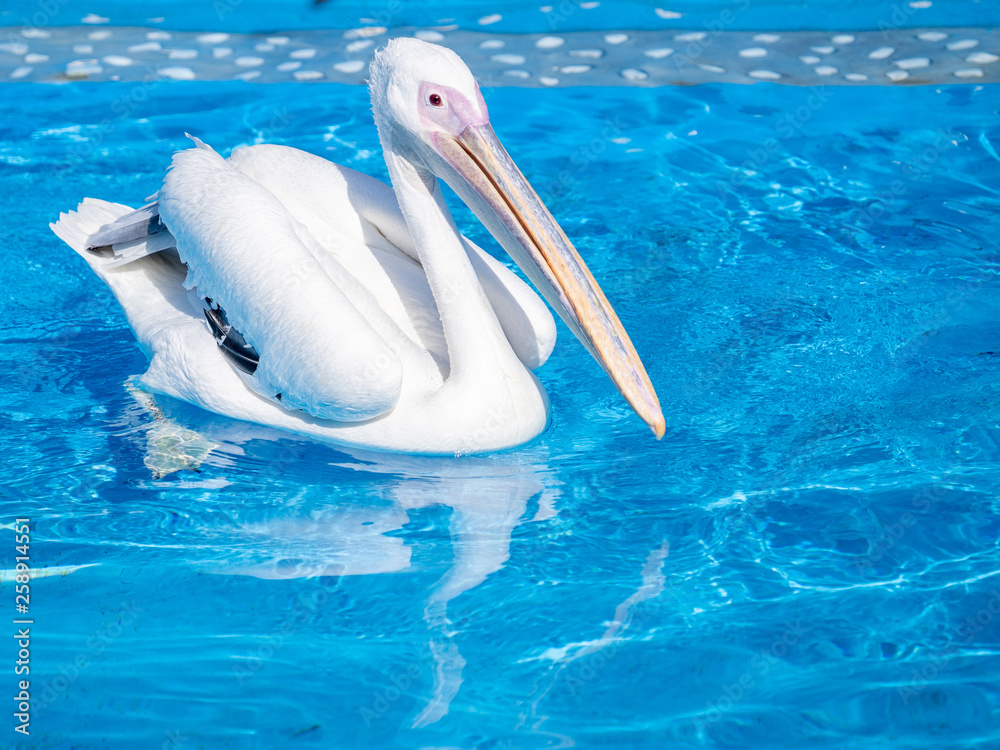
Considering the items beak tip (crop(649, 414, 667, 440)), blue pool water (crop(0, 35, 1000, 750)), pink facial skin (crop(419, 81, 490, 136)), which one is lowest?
blue pool water (crop(0, 35, 1000, 750))

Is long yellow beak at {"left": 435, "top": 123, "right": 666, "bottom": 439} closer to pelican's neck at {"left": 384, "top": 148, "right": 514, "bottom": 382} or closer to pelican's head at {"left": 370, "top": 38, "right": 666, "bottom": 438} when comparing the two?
pelican's head at {"left": 370, "top": 38, "right": 666, "bottom": 438}

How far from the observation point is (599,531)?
296 cm

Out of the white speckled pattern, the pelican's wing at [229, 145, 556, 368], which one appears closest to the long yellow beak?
the pelican's wing at [229, 145, 556, 368]

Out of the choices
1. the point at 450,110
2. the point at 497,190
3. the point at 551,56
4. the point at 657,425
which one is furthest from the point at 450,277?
the point at 551,56

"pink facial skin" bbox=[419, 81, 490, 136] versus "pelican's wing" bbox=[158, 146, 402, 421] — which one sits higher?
"pink facial skin" bbox=[419, 81, 490, 136]

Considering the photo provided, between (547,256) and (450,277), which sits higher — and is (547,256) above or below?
above

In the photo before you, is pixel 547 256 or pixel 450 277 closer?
pixel 547 256

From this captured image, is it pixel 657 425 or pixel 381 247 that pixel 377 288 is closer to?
pixel 381 247

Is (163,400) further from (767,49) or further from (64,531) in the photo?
(767,49)

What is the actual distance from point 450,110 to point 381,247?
0.81 m

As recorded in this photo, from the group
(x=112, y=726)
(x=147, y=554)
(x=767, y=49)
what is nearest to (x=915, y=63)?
(x=767, y=49)

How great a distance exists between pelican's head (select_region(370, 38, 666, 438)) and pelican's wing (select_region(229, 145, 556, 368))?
392mm

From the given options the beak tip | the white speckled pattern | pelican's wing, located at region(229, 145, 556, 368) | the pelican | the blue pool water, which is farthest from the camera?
the white speckled pattern

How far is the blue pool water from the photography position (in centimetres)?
241
